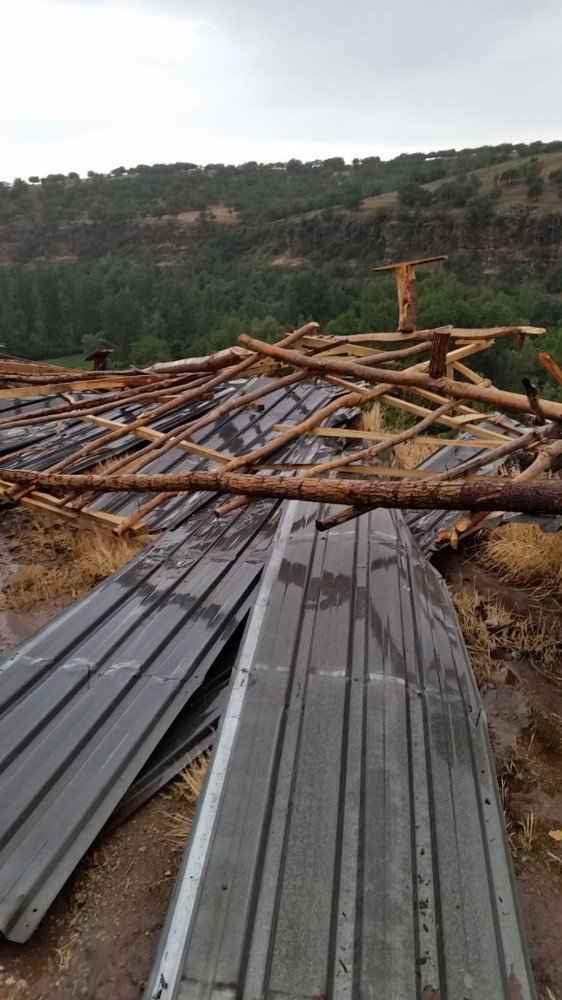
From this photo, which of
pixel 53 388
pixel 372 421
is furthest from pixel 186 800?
pixel 372 421

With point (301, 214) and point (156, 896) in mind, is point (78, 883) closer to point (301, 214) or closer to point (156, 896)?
point (156, 896)

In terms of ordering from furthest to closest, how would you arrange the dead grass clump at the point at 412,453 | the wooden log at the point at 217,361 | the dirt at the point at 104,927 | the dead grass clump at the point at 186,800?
the dead grass clump at the point at 412,453 < the wooden log at the point at 217,361 < the dead grass clump at the point at 186,800 < the dirt at the point at 104,927

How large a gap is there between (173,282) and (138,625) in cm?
2927

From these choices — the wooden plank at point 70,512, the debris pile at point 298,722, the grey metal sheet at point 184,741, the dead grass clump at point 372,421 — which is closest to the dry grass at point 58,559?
the wooden plank at point 70,512

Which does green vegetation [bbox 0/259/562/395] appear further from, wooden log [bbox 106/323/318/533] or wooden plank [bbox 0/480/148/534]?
wooden log [bbox 106/323/318/533]

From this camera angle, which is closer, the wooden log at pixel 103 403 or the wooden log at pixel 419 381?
the wooden log at pixel 419 381

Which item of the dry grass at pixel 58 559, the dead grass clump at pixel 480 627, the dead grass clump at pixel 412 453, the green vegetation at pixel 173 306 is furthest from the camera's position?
the green vegetation at pixel 173 306

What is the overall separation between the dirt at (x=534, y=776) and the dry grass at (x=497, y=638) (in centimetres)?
6

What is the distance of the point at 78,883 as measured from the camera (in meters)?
2.13

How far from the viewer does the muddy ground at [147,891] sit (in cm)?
187

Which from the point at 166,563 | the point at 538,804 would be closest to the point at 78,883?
the point at 538,804

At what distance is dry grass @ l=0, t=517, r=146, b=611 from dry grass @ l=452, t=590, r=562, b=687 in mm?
2440

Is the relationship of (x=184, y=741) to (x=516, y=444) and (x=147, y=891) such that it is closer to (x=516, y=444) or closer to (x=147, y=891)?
(x=147, y=891)

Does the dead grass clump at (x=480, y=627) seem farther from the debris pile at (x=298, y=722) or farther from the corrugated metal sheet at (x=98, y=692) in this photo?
the corrugated metal sheet at (x=98, y=692)
